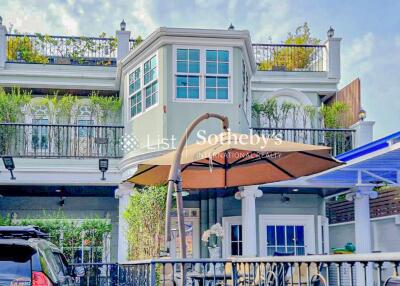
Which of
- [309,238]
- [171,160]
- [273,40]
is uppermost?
[273,40]

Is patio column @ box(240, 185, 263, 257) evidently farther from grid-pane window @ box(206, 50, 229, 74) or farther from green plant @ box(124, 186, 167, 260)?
grid-pane window @ box(206, 50, 229, 74)

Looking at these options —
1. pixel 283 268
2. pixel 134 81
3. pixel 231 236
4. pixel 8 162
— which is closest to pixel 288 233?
pixel 231 236

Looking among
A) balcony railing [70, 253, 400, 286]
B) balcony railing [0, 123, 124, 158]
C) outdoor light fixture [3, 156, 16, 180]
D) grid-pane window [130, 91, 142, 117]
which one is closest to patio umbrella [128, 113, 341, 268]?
balcony railing [70, 253, 400, 286]

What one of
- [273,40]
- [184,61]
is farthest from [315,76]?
[184,61]

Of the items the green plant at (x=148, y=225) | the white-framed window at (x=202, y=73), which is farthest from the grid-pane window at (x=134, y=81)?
the green plant at (x=148, y=225)

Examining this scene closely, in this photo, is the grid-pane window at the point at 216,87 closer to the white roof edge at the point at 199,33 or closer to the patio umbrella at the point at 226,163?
the white roof edge at the point at 199,33

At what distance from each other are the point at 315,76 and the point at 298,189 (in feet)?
13.6

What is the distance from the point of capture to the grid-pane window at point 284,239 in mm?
15508

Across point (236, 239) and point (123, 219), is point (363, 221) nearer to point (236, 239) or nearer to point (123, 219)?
point (236, 239)

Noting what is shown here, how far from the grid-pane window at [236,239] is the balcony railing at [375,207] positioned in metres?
3.97

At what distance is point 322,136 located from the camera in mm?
15125

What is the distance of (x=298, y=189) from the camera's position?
1482 cm

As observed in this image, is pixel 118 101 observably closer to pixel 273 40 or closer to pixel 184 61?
pixel 184 61

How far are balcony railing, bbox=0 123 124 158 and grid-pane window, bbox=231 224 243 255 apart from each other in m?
3.66
